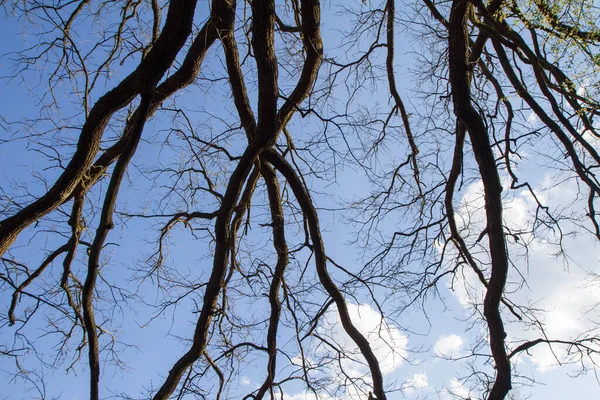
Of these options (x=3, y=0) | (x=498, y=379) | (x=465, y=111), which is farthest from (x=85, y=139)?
(x=498, y=379)

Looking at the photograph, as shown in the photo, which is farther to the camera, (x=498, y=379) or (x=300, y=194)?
(x=300, y=194)

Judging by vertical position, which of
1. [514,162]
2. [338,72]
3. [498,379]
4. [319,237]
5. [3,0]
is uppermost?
[338,72]

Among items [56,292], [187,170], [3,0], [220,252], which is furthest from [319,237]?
[3,0]

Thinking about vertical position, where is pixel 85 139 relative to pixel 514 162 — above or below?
below

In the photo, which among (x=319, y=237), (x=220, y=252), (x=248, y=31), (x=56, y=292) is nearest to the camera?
(x=248, y=31)

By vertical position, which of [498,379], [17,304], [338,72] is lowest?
[498,379]

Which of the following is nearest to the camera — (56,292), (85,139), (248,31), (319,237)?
(85,139)

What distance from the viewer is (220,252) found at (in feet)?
16.7

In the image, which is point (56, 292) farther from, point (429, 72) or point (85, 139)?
point (429, 72)

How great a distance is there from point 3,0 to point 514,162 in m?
4.85

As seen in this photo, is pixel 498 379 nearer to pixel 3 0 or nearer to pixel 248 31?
pixel 248 31

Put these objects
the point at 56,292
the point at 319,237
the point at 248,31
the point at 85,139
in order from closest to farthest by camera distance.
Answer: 1. the point at 85,139
2. the point at 248,31
3. the point at 319,237
4. the point at 56,292

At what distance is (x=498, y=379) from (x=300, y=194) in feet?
8.03

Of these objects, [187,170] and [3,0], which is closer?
[3,0]
